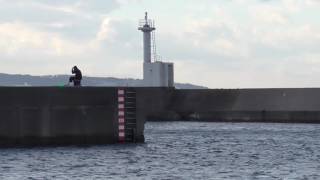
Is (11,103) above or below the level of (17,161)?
above

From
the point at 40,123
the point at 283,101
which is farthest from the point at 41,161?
the point at 283,101

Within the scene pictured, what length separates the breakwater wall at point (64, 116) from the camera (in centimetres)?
3684

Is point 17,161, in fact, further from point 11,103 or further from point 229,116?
point 229,116

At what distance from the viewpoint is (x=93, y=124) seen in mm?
38344

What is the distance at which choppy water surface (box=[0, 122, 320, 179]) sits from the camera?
29.2 m

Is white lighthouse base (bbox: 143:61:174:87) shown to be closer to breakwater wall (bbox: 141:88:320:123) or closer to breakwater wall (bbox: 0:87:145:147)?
Result: breakwater wall (bbox: 141:88:320:123)

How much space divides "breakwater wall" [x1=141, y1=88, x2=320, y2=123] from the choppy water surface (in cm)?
2718

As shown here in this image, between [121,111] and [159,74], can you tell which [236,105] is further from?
[121,111]

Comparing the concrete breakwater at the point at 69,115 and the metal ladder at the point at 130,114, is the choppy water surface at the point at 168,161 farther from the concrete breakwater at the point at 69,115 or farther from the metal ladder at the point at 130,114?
the metal ladder at the point at 130,114

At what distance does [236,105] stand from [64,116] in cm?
4126

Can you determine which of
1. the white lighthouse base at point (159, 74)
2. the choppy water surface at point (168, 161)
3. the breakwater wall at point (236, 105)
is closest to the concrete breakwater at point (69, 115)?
the choppy water surface at point (168, 161)

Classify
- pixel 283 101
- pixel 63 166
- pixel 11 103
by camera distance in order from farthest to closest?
1. pixel 283 101
2. pixel 11 103
3. pixel 63 166

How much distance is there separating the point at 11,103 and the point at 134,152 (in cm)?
586

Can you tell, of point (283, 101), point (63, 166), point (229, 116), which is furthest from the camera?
point (229, 116)
